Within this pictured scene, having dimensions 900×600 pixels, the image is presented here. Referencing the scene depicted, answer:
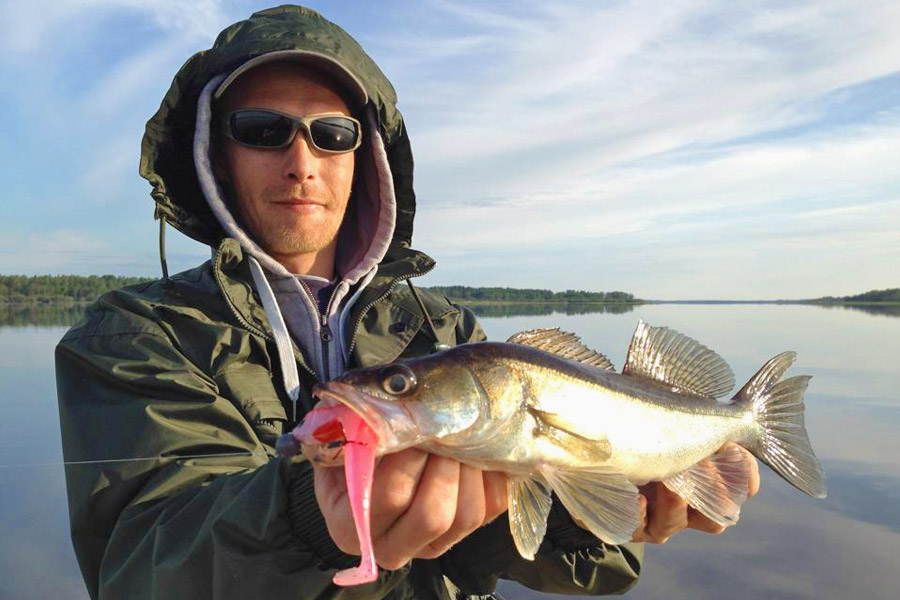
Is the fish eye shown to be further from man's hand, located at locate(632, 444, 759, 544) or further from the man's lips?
the man's lips

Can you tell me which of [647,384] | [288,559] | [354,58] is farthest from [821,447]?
[288,559]

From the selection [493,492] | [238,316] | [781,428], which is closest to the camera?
[493,492]

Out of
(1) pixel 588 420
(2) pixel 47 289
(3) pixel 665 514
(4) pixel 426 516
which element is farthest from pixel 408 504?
(2) pixel 47 289

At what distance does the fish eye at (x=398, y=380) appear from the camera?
199 centimetres

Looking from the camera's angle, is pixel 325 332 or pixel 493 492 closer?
pixel 493 492

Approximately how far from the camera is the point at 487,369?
7.38 feet

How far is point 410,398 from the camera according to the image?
2006 millimetres

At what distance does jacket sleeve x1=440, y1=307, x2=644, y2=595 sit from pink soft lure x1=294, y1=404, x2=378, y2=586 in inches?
46.7

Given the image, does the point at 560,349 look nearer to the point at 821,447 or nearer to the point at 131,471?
the point at 131,471

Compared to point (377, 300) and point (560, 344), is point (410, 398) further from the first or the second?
point (377, 300)

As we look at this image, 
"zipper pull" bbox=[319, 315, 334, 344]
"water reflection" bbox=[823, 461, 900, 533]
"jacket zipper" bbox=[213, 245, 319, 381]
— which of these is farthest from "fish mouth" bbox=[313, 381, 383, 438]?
"water reflection" bbox=[823, 461, 900, 533]

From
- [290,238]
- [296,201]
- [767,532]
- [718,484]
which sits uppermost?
[296,201]

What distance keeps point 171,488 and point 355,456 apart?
112 cm

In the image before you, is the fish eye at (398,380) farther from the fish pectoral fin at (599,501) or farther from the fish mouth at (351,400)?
the fish pectoral fin at (599,501)
